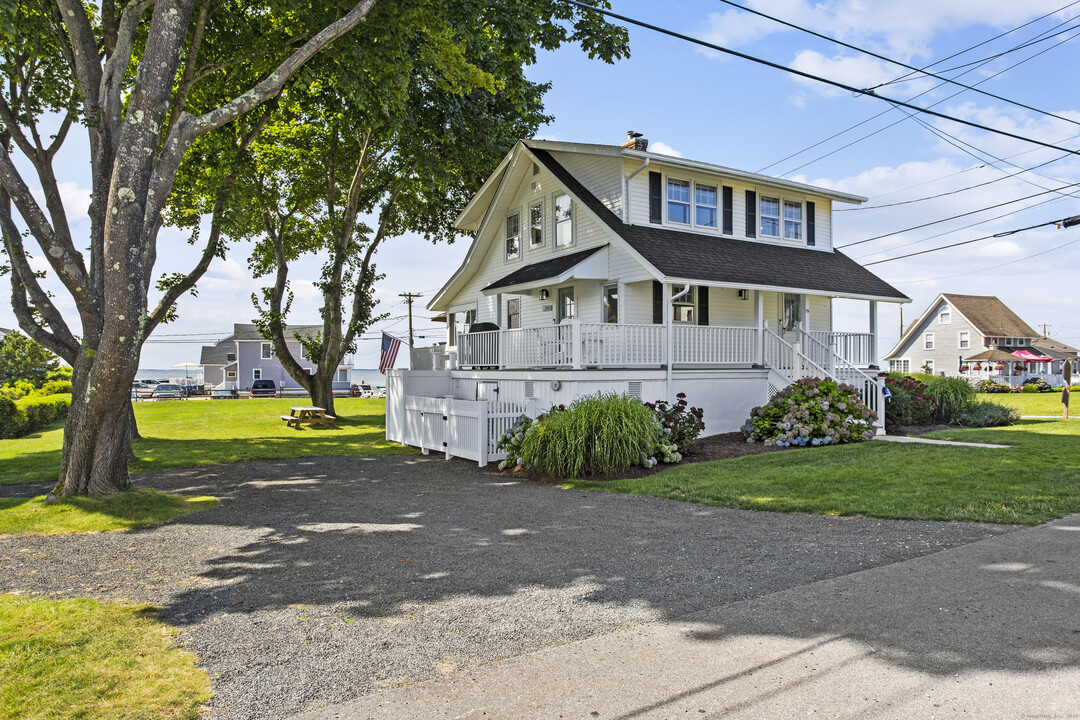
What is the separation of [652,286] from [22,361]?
35.1 meters

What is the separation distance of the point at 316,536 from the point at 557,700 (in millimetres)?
4775

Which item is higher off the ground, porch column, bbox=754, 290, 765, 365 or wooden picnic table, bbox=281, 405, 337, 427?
porch column, bbox=754, 290, 765, 365

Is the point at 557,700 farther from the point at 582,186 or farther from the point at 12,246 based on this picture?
the point at 582,186

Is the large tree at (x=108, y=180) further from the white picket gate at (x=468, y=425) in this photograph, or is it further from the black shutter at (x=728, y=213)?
the black shutter at (x=728, y=213)

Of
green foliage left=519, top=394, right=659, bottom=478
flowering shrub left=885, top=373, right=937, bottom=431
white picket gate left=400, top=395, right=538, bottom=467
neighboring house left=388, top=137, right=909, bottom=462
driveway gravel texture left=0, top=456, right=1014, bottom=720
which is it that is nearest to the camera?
driveway gravel texture left=0, top=456, right=1014, bottom=720

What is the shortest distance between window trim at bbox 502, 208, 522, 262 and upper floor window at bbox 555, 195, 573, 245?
1.86 m

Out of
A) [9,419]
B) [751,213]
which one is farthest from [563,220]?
[9,419]

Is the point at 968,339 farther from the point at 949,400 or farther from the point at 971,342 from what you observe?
the point at 949,400

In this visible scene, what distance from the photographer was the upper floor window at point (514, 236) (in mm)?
20828

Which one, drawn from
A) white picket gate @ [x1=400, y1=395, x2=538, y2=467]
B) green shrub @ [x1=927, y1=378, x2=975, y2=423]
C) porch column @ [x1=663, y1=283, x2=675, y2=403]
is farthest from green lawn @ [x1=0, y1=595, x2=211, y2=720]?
green shrub @ [x1=927, y1=378, x2=975, y2=423]

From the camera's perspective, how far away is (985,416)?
17.9m

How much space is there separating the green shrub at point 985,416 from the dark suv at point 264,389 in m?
52.9

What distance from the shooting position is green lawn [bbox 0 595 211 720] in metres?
3.55

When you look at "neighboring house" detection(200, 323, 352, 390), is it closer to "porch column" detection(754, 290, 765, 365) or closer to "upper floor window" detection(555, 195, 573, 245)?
"upper floor window" detection(555, 195, 573, 245)
